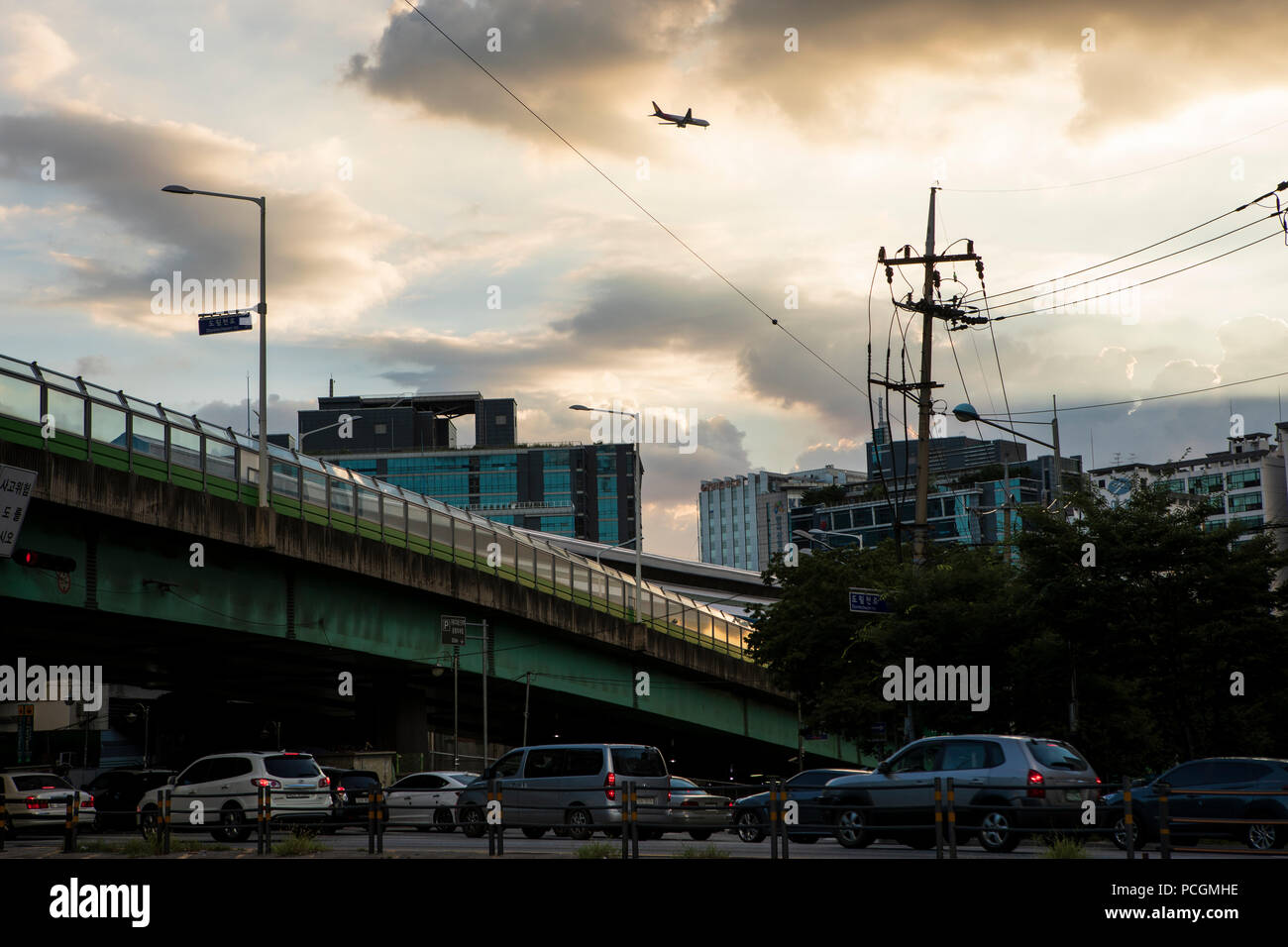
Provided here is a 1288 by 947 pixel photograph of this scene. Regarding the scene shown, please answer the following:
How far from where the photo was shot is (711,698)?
6066cm

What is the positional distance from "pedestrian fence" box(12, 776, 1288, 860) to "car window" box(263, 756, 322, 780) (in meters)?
1.08

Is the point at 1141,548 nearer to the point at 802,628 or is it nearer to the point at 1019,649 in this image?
the point at 1019,649

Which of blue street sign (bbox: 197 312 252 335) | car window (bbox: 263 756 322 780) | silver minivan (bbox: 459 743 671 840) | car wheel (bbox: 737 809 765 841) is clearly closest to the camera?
car wheel (bbox: 737 809 765 841)

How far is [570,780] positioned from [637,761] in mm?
1349

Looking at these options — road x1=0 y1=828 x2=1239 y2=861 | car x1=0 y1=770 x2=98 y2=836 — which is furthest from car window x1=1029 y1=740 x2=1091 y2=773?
car x1=0 y1=770 x2=98 y2=836

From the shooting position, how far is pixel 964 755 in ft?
74.7

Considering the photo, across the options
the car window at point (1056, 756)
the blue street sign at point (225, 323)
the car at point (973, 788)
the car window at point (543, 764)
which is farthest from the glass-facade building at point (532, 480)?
the car window at point (1056, 756)

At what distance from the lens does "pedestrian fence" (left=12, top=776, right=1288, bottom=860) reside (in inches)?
770

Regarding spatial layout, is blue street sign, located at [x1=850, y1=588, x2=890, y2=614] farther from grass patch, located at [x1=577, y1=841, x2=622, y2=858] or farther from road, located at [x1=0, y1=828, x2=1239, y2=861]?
grass patch, located at [x1=577, y1=841, x2=622, y2=858]

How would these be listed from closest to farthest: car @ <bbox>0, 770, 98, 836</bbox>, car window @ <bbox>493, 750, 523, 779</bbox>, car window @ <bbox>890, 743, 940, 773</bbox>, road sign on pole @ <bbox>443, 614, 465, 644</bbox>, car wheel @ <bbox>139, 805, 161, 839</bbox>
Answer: car window @ <bbox>890, 743, 940, 773</bbox>, car wheel @ <bbox>139, 805, 161, 839</bbox>, car window @ <bbox>493, 750, 523, 779</bbox>, car @ <bbox>0, 770, 98, 836</bbox>, road sign on pole @ <bbox>443, 614, 465, 644</bbox>
